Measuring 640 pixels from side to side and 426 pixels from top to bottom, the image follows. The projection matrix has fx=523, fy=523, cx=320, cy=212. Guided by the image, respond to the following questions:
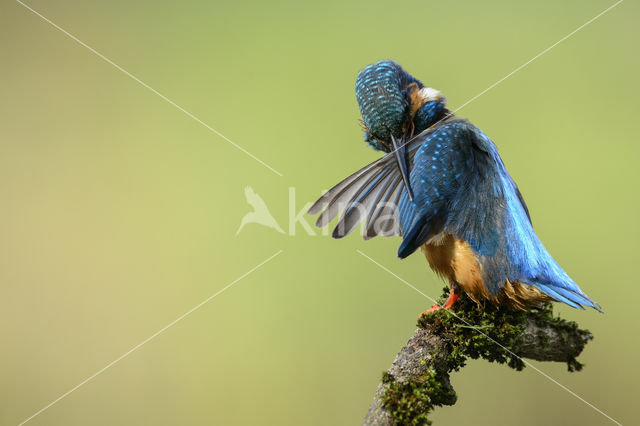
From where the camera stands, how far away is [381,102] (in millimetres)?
1885

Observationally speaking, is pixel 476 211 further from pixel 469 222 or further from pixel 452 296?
pixel 452 296

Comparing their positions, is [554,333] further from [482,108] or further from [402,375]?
[482,108]

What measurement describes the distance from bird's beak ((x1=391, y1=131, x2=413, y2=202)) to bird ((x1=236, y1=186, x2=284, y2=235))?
178cm

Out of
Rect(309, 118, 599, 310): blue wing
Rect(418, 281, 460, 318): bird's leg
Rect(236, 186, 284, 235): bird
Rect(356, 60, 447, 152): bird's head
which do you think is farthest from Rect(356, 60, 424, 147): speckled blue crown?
Rect(236, 186, 284, 235): bird

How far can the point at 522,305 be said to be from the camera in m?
1.72

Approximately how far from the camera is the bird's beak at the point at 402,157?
5.72 feet

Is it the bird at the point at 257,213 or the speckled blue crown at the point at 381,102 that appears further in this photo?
the bird at the point at 257,213

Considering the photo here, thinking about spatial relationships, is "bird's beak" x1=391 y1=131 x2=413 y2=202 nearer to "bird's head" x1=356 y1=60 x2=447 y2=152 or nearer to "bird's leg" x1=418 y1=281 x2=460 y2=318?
"bird's head" x1=356 y1=60 x2=447 y2=152

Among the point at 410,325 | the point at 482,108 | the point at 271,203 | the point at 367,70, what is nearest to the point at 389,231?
the point at 367,70

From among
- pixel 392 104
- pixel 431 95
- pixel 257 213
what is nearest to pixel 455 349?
pixel 392 104

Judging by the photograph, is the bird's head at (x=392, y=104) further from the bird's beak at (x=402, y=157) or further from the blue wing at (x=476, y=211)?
the blue wing at (x=476, y=211)

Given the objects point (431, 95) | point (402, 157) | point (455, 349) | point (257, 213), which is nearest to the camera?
point (455, 349)

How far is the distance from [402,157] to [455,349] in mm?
663

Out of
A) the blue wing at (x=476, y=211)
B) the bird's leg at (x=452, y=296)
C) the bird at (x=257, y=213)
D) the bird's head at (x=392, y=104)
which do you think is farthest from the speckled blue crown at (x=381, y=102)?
the bird at (x=257, y=213)
